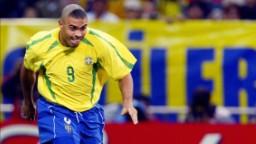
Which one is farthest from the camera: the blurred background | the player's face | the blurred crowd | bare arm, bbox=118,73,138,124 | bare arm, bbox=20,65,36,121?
the blurred crowd

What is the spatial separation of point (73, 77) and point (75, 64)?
0.12 meters

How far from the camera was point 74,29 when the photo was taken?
347 inches

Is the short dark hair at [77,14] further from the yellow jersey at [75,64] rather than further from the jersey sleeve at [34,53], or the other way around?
the jersey sleeve at [34,53]

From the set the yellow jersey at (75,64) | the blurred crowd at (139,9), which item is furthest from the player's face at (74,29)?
the blurred crowd at (139,9)

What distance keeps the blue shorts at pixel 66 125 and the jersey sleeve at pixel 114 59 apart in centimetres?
44

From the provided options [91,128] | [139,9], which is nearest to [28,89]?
[91,128]

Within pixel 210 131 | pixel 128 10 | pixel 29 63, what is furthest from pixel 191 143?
pixel 128 10

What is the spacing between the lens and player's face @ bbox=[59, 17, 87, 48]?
28.8ft

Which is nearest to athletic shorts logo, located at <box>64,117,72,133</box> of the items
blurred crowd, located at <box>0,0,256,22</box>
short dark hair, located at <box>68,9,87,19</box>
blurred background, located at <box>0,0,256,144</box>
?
short dark hair, located at <box>68,9,87,19</box>

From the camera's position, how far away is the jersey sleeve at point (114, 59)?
29.5ft

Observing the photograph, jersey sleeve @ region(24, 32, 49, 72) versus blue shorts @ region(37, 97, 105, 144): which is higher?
jersey sleeve @ region(24, 32, 49, 72)

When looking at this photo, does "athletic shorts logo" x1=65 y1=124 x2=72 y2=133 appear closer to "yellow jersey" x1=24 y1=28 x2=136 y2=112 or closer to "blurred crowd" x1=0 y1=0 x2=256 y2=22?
"yellow jersey" x1=24 y1=28 x2=136 y2=112

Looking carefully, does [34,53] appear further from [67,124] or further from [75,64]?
[67,124]

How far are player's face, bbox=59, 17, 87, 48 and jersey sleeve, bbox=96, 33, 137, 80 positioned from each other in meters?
0.27
